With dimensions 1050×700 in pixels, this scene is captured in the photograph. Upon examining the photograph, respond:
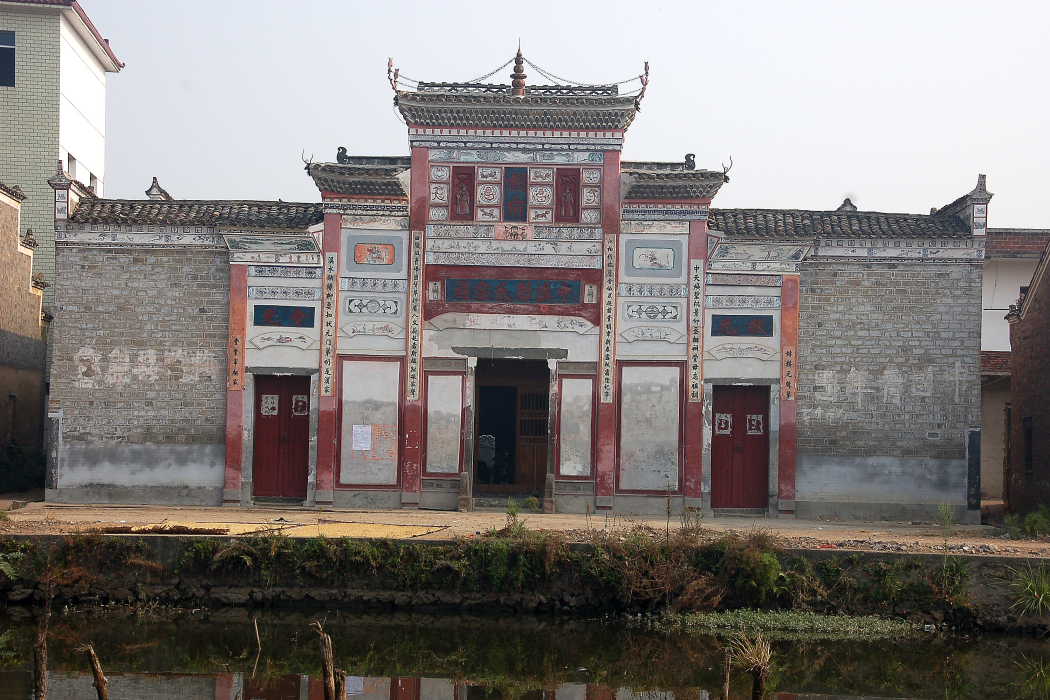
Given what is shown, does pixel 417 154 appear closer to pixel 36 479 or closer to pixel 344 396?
pixel 344 396

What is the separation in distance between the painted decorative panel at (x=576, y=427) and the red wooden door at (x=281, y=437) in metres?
4.35

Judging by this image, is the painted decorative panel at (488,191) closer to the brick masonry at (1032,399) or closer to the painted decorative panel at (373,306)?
the painted decorative panel at (373,306)

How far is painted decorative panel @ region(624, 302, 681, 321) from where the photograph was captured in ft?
56.6

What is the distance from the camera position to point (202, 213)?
17.4 metres

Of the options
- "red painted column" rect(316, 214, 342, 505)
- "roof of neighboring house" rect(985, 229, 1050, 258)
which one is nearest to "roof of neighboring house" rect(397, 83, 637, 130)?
"red painted column" rect(316, 214, 342, 505)

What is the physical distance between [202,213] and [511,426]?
6534 millimetres

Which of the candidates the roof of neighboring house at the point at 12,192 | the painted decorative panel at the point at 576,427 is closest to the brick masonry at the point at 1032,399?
the painted decorative panel at the point at 576,427

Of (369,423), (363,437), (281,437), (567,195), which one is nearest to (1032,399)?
Result: (567,195)

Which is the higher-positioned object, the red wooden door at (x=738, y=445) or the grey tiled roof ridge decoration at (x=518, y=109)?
the grey tiled roof ridge decoration at (x=518, y=109)

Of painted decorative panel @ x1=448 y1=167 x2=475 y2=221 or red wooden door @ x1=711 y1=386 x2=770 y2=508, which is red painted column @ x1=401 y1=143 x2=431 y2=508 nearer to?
painted decorative panel @ x1=448 y1=167 x2=475 y2=221

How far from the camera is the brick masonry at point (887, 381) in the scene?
17.0 meters

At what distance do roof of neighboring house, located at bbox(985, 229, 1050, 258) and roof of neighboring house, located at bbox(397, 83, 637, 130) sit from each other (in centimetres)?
1265

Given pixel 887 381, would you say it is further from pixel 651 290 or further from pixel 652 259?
pixel 652 259

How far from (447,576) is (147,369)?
7.46m
